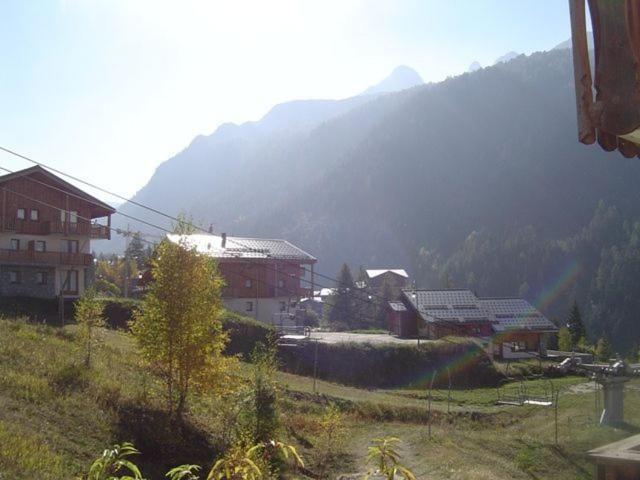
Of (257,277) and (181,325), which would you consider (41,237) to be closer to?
(257,277)

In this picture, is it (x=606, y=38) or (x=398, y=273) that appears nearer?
(x=606, y=38)

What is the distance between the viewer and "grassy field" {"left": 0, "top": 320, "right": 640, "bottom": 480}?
16.3 m

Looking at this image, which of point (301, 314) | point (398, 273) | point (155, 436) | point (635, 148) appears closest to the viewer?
point (635, 148)

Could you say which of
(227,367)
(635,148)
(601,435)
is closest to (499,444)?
(601,435)

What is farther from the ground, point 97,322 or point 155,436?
point 97,322

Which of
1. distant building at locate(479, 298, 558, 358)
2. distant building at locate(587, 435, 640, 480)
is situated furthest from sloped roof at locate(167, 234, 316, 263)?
distant building at locate(587, 435, 640, 480)

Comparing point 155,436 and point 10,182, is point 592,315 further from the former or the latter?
point 155,436

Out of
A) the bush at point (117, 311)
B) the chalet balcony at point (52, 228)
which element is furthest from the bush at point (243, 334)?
the chalet balcony at point (52, 228)

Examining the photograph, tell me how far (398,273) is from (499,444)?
9982 centimetres

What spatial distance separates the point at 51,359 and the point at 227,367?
6.54 m

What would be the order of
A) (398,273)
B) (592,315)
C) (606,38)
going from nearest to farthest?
(606,38)
(398,273)
(592,315)

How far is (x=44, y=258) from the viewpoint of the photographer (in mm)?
43625

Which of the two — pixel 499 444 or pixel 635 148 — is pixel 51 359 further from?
pixel 635 148

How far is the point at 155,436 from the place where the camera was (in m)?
19.2
